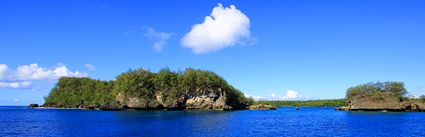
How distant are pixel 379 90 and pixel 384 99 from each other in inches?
184

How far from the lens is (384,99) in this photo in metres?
134

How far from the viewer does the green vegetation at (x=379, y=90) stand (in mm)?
134375

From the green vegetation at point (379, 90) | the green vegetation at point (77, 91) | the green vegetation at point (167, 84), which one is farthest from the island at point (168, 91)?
the green vegetation at point (379, 90)

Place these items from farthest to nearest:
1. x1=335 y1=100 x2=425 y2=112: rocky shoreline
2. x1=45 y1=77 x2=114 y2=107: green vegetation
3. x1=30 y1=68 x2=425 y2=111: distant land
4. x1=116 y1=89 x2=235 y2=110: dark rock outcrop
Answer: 1. x1=45 y1=77 x2=114 y2=107: green vegetation
2. x1=116 y1=89 x2=235 y2=110: dark rock outcrop
3. x1=30 y1=68 x2=425 y2=111: distant land
4. x1=335 y1=100 x2=425 y2=112: rocky shoreline

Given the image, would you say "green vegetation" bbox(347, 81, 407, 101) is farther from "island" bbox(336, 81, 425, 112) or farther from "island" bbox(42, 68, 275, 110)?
"island" bbox(42, 68, 275, 110)

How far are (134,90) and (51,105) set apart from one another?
69.6 m

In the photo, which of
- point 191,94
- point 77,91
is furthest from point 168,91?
point 77,91

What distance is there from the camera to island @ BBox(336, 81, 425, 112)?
438 ft

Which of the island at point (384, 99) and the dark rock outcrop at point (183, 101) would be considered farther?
the dark rock outcrop at point (183, 101)

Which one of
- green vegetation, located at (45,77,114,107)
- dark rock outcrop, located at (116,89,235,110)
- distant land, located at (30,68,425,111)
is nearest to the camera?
distant land, located at (30,68,425,111)

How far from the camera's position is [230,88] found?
166000mm

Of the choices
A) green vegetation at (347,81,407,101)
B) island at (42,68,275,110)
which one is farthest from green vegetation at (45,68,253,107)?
green vegetation at (347,81,407,101)

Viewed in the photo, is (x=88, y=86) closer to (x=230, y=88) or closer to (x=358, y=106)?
(x=230, y=88)

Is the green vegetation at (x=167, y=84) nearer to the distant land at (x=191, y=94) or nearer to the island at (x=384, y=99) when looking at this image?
the distant land at (x=191, y=94)
